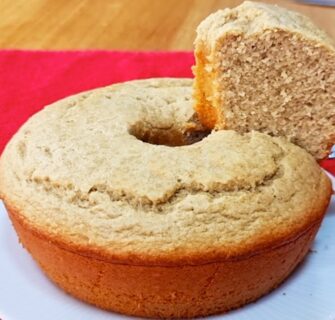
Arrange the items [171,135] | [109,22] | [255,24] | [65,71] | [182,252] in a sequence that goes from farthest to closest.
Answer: [109,22] < [65,71] < [171,135] < [255,24] < [182,252]

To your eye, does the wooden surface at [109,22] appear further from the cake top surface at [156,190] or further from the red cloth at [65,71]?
the cake top surface at [156,190]

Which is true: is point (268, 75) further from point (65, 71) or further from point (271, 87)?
point (65, 71)

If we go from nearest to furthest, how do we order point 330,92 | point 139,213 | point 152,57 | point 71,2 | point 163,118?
point 139,213 < point 330,92 < point 163,118 < point 152,57 < point 71,2

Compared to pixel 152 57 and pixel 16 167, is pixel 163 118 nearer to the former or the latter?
pixel 16 167

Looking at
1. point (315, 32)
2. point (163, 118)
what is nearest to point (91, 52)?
point (163, 118)

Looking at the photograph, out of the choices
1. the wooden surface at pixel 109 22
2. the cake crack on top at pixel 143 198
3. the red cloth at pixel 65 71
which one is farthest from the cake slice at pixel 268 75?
the wooden surface at pixel 109 22

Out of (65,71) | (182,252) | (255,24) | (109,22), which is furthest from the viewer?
(109,22)

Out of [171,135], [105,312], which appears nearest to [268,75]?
[171,135]
